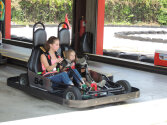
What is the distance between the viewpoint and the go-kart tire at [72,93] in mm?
3696

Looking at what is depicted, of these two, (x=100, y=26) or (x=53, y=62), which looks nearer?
(x=53, y=62)

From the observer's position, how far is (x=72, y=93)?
3742 millimetres

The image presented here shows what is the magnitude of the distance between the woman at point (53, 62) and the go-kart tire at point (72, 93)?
171 mm

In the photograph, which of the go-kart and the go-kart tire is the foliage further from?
the go-kart tire

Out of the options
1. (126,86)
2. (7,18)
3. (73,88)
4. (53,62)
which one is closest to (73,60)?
(53,62)

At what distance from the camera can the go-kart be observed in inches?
147

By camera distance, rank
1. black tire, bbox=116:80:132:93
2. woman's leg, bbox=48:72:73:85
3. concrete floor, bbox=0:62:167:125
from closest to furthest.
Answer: concrete floor, bbox=0:62:167:125
woman's leg, bbox=48:72:73:85
black tire, bbox=116:80:132:93

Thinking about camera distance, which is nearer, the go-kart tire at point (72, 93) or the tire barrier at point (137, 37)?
the go-kart tire at point (72, 93)

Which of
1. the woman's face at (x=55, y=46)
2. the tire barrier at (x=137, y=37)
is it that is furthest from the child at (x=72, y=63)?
the tire barrier at (x=137, y=37)

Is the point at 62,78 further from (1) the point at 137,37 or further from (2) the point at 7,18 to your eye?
(2) the point at 7,18

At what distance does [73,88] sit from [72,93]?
0.06 m

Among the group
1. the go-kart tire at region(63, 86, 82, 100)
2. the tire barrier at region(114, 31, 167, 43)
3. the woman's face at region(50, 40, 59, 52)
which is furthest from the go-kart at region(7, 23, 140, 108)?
the tire barrier at region(114, 31, 167, 43)

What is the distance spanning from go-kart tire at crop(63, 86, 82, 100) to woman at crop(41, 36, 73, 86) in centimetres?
17

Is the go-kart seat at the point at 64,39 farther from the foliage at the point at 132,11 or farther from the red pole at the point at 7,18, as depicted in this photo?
the red pole at the point at 7,18
